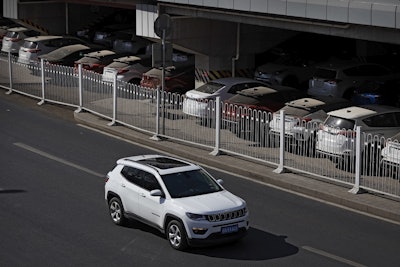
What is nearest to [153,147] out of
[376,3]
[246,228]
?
[376,3]

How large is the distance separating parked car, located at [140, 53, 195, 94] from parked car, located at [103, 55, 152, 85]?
1182 mm

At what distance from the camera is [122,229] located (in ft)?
58.5

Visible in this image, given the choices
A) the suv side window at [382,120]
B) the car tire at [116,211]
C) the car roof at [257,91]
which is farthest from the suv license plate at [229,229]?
the car roof at [257,91]

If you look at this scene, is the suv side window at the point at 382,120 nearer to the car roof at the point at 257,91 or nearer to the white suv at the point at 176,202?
the car roof at the point at 257,91

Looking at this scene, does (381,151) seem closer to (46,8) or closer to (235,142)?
(235,142)

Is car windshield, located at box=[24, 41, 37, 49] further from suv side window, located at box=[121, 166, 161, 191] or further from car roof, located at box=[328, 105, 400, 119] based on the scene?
suv side window, located at box=[121, 166, 161, 191]

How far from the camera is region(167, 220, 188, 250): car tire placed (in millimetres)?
16125

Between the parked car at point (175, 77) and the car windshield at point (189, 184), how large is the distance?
14.1 metres

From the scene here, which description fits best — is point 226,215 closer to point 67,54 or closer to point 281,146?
point 281,146

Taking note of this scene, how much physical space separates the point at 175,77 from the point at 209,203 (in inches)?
690

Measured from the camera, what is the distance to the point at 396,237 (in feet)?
57.5

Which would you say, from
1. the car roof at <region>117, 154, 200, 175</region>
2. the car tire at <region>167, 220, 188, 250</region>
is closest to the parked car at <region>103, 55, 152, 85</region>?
the car roof at <region>117, 154, 200, 175</region>

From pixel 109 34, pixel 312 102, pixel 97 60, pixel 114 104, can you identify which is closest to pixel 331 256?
pixel 312 102

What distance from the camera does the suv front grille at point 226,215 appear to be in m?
16.0
